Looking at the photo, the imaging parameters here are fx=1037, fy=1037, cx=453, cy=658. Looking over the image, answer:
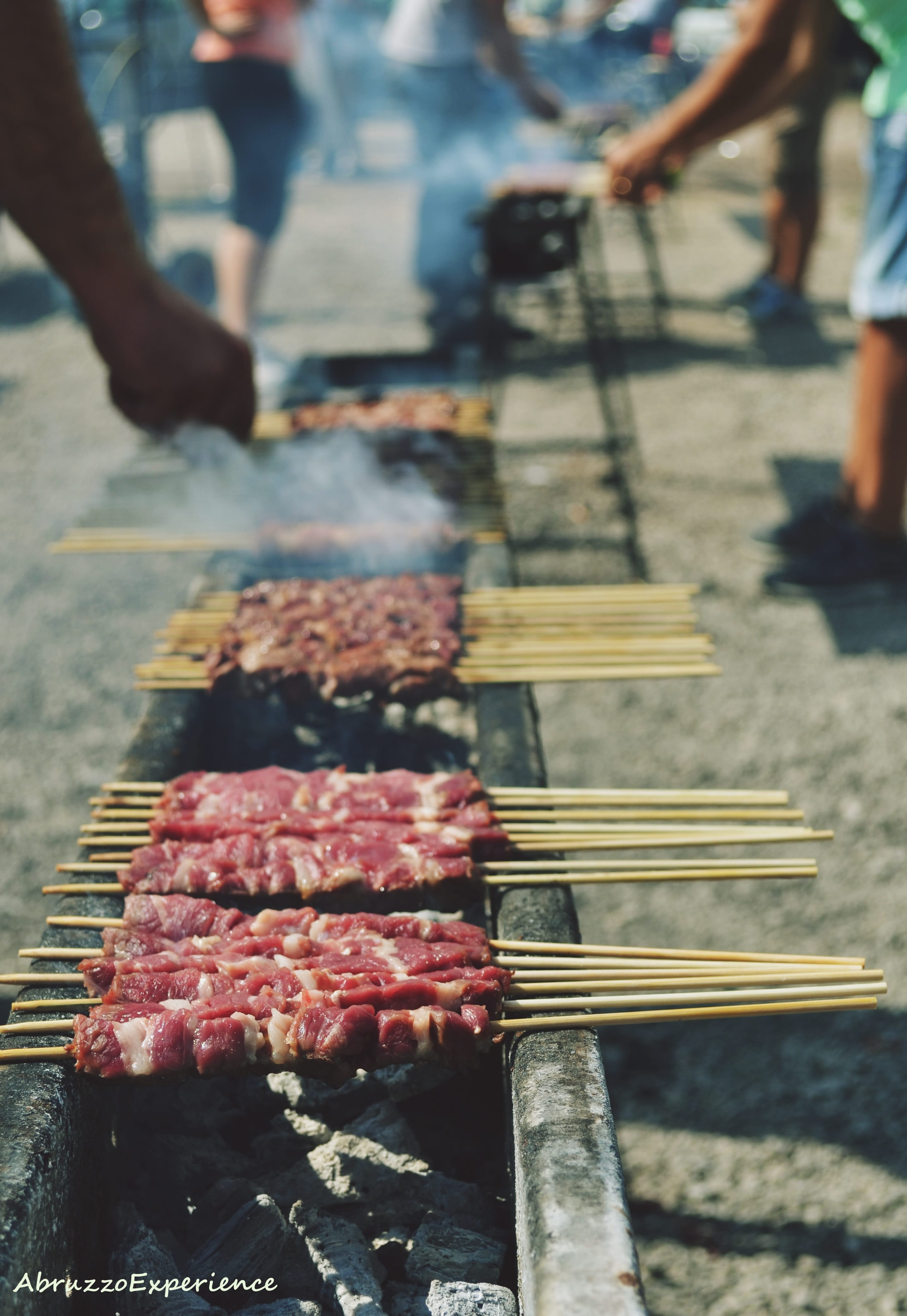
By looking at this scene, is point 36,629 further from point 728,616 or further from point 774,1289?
point 774,1289

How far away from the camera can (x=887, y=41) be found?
4074 mm

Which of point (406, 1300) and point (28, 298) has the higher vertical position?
point (406, 1300)

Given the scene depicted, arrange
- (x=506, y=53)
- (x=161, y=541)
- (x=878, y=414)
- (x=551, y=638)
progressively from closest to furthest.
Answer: (x=551, y=638) < (x=161, y=541) < (x=878, y=414) < (x=506, y=53)

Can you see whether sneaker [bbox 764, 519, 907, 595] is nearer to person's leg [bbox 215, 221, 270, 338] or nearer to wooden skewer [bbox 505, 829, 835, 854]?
wooden skewer [bbox 505, 829, 835, 854]

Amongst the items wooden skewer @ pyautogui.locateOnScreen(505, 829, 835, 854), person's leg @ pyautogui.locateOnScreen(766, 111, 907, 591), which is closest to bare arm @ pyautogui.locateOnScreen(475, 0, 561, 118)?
person's leg @ pyautogui.locateOnScreen(766, 111, 907, 591)

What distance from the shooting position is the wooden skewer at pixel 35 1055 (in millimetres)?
1750

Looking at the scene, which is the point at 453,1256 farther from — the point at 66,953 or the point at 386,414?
the point at 386,414

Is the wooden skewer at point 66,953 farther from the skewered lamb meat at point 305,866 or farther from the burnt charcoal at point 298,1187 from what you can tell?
the burnt charcoal at point 298,1187

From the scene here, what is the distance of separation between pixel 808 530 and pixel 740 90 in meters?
2.06

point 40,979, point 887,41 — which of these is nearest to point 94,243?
point 40,979

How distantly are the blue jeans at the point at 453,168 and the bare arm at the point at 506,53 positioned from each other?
0.70 metres

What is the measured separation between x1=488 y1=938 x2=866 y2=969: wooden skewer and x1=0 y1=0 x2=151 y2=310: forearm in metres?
1.75

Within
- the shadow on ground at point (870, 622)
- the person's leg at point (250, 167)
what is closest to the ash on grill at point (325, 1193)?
the shadow on ground at point (870, 622)

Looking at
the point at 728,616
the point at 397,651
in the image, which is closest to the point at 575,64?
the point at 728,616
